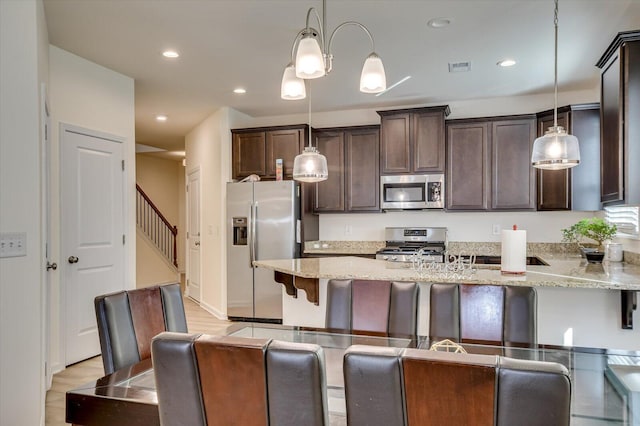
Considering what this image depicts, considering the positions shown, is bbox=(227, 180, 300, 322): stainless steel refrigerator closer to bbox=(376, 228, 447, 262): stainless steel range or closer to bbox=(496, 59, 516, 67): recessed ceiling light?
bbox=(376, 228, 447, 262): stainless steel range

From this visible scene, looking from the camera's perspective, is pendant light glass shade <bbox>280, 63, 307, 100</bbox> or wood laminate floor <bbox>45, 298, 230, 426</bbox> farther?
wood laminate floor <bbox>45, 298, 230, 426</bbox>

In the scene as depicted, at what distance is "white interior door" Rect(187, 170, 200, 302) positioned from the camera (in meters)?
6.71

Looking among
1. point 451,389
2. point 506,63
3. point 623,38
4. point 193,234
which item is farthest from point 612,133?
point 193,234

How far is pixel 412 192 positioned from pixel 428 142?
60cm

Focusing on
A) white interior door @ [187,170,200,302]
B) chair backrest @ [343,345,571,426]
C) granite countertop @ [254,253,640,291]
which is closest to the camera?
chair backrest @ [343,345,571,426]

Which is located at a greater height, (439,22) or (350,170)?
(439,22)

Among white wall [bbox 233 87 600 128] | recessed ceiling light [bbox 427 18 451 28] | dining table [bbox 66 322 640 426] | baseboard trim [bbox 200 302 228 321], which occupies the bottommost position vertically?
baseboard trim [bbox 200 302 228 321]

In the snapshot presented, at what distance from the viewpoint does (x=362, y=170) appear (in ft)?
17.6

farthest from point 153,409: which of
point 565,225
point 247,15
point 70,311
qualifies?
point 565,225

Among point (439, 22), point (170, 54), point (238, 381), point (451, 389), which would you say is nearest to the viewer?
point (451, 389)

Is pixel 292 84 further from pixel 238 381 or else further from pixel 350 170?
pixel 350 170

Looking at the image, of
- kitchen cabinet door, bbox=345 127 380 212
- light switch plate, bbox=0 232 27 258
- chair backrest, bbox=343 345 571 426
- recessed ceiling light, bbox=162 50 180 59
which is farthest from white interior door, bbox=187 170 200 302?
chair backrest, bbox=343 345 571 426

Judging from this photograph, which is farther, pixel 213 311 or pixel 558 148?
pixel 213 311

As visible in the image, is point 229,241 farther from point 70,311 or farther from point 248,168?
point 70,311
